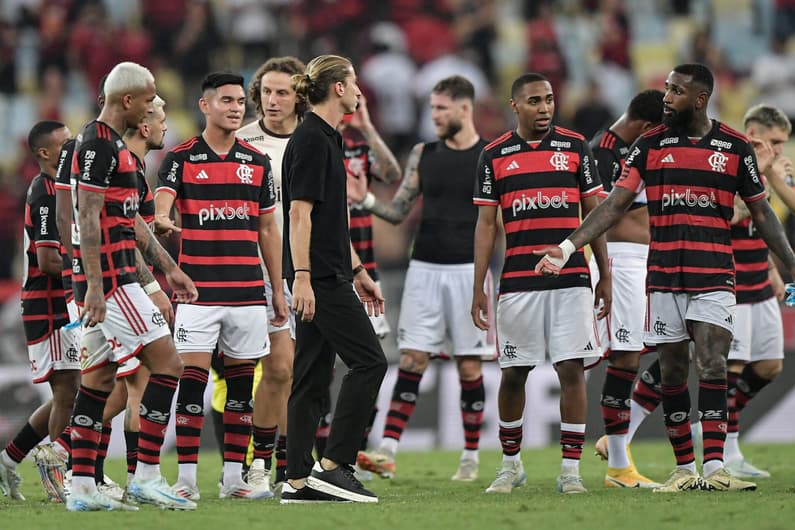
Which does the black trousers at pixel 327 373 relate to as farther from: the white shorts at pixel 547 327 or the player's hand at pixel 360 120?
the player's hand at pixel 360 120

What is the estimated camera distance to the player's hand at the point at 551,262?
7939 millimetres

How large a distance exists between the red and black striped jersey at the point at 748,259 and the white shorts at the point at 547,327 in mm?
2120

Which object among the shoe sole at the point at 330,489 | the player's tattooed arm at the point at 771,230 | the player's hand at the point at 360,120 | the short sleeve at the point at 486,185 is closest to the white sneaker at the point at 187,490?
the shoe sole at the point at 330,489

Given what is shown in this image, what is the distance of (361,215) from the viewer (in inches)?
415

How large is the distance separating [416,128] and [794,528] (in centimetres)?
1305

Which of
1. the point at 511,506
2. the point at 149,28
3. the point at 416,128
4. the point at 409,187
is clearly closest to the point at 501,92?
the point at 416,128

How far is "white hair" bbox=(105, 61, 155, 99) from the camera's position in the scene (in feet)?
23.6

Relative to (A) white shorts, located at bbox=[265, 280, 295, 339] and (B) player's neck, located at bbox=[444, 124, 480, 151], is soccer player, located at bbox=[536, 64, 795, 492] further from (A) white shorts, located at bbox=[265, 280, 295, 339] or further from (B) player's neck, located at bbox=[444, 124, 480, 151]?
(B) player's neck, located at bbox=[444, 124, 480, 151]

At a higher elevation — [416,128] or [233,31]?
[233,31]

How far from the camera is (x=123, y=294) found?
23.4 feet

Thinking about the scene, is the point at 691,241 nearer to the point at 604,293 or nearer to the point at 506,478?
the point at 604,293

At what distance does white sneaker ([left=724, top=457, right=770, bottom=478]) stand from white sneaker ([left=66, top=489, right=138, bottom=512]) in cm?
481

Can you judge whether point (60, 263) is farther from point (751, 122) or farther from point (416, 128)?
point (416, 128)

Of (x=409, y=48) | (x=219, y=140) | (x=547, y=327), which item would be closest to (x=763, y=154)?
(x=547, y=327)
